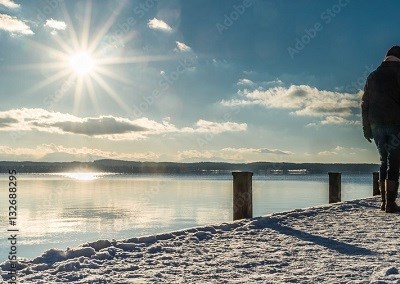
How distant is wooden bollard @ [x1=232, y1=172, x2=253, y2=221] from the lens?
8.35 meters

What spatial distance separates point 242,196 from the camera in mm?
8438

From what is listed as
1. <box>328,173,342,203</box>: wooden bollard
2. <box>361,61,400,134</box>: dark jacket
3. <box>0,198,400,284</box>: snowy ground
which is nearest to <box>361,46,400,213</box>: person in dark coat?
<box>361,61,400,134</box>: dark jacket

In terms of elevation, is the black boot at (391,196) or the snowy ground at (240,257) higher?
the black boot at (391,196)

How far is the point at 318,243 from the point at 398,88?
363 cm

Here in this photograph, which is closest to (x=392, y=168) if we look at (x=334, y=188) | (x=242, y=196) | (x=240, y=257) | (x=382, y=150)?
(x=382, y=150)

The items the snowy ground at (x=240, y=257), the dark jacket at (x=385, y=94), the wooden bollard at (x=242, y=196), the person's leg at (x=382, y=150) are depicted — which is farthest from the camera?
the wooden bollard at (x=242, y=196)

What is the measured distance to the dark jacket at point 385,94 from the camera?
25.8 feet

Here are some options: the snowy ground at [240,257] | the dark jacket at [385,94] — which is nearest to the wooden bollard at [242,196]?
the snowy ground at [240,257]

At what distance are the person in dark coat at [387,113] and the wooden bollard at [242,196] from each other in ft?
7.41

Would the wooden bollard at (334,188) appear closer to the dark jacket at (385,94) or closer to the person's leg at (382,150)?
the person's leg at (382,150)

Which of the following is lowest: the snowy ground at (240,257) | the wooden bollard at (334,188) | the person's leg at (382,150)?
the snowy ground at (240,257)

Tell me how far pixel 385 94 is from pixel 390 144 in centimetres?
82

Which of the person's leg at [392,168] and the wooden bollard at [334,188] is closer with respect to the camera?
the person's leg at [392,168]

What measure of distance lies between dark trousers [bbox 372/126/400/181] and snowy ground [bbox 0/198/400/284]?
1.38 meters
